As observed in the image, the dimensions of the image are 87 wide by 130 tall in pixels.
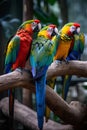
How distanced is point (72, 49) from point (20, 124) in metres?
0.88

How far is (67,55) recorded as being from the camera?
2184 mm

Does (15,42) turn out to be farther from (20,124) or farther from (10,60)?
(20,124)

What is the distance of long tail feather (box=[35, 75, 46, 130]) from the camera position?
1.68m

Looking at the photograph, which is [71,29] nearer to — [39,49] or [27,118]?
[39,49]

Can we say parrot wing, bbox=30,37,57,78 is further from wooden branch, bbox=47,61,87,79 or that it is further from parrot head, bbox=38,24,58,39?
wooden branch, bbox=47,61,87,79

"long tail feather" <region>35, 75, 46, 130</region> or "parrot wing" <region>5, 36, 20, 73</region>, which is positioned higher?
"parrot wing" <region>5, 36, 20, 73</region>

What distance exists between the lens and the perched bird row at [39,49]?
1.74m

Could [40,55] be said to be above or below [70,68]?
above

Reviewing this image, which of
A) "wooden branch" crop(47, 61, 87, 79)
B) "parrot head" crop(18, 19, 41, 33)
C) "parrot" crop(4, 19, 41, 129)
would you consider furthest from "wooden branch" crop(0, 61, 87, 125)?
"parrot head" crop(18, 19, 41, 33)

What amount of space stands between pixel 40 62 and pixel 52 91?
8.8 inches

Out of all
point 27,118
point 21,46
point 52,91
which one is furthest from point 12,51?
point 27,118

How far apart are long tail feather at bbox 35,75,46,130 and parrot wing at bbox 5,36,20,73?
10.0 inches

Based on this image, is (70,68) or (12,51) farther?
(70,68)

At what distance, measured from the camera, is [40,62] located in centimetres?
178
